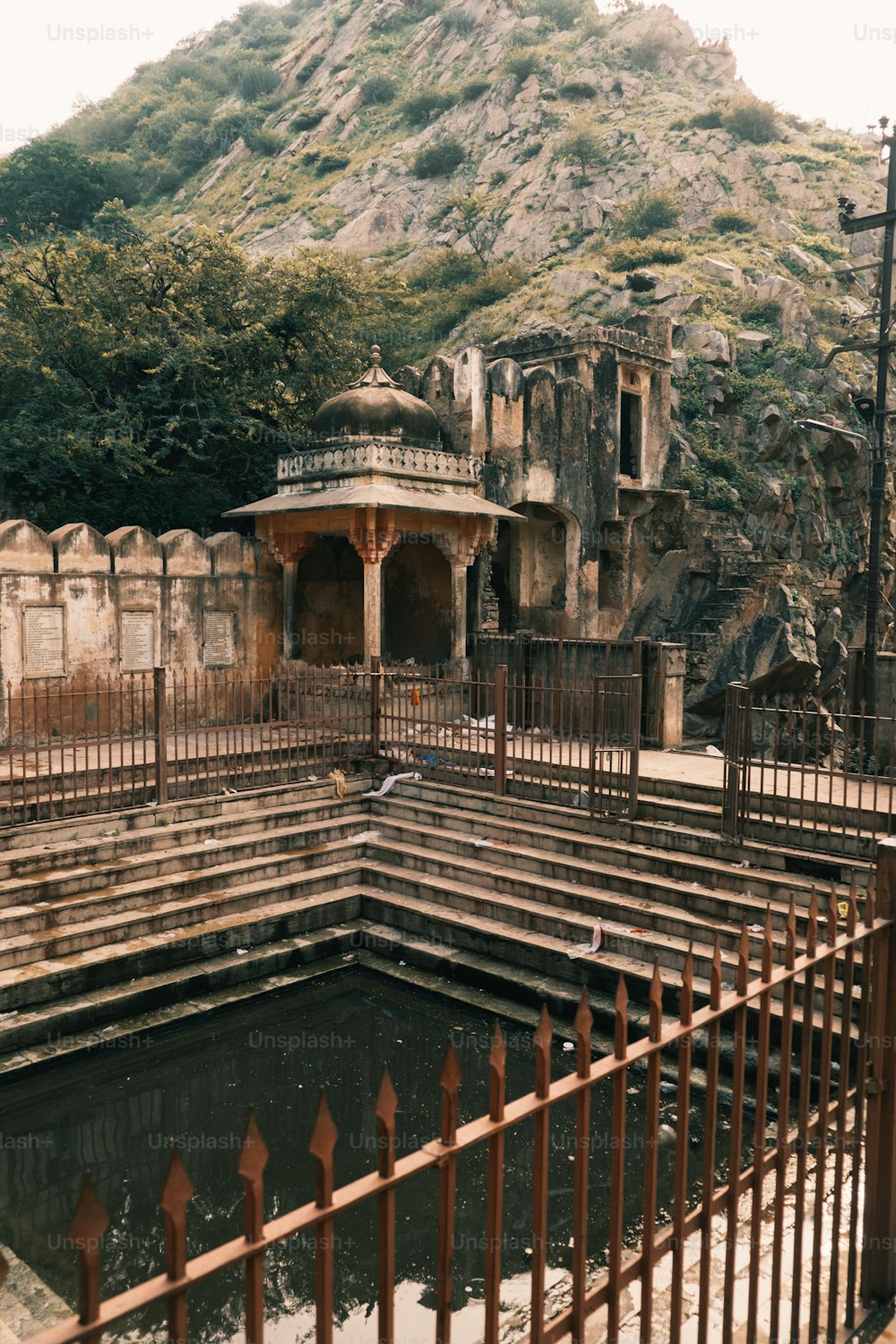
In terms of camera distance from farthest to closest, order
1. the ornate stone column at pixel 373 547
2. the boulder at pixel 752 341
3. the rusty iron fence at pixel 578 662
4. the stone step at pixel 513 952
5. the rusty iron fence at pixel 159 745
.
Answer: the boulder at pixel 752 341, the ornate stone column at pixel 373 547, the rusty iron fence at pixel 578 662, the rusty iron fence at pixel 159 745, the stone step at pixel 513 952

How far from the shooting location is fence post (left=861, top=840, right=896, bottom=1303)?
11.3 feet

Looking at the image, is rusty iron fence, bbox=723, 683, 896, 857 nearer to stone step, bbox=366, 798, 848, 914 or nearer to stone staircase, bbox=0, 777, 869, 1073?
stone staircase, bbox=0, 777, 869, 1073

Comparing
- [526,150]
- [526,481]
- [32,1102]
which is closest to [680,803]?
[32,1102]

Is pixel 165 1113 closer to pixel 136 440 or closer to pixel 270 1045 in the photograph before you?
pixel 270 1045

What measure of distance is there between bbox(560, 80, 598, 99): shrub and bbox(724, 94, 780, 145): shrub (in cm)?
754

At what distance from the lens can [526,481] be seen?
18.8 meters

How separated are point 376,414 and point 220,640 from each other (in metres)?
4.46

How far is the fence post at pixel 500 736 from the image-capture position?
10.9m

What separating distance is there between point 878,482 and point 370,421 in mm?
7789

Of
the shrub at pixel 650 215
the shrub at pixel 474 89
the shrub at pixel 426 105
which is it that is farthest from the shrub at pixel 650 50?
the shrub at pixel 650 215

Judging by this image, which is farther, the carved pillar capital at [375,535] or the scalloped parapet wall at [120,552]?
the carved pillar capital at [375,535]

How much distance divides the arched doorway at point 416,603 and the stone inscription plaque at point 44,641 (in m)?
6.48

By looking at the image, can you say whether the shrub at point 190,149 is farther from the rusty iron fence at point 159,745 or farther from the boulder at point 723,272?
the rusty iron fence at point 159,745

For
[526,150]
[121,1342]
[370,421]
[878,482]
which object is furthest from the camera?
[526,150]
